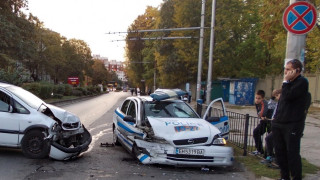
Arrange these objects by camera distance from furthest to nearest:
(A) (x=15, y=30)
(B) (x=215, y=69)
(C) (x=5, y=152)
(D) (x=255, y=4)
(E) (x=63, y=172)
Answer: (B) (x=215, y=69) < (D) (x=255, y=4) < (A) (x=15, y=30) < (C) (x=5, y=152) < (E) (x=63, y=172)

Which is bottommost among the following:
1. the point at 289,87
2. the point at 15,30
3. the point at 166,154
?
the point at 166,154

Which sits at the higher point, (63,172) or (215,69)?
(215,69)

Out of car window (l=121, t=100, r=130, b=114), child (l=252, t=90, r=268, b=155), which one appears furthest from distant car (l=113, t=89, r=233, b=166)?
car window (l=121, t=100, r=130, b=114)

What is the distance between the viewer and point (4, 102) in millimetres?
6598

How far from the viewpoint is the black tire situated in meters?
6.34

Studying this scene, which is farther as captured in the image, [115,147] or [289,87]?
[115,147]

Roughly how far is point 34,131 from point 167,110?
2.94 m

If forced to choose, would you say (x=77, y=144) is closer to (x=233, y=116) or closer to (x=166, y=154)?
(x=166, y=154)

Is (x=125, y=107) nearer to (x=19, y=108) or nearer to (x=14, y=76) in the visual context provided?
(x=19, y=108)

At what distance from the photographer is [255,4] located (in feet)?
99.3

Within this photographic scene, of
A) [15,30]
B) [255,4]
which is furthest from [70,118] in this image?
[255,4]

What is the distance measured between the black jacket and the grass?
59.4 inches

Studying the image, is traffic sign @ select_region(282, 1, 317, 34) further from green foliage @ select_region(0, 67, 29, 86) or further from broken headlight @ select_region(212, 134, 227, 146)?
green foliage @ select_region(0, 67, 29, 86)

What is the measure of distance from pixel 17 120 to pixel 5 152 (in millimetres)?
1140
